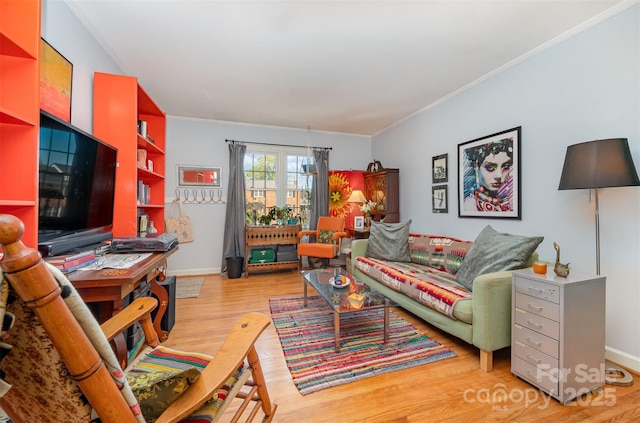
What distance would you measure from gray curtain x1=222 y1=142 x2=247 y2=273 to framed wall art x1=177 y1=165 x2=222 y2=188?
0.75 ft

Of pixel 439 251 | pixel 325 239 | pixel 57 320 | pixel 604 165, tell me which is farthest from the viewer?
pixel 325 239

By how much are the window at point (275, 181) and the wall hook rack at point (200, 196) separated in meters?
0.47

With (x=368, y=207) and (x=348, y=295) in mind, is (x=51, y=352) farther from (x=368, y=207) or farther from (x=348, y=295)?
(x=368, y=207)

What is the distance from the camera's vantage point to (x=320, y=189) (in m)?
4.94

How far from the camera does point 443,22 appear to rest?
82.4 inches

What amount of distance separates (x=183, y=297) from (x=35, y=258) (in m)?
→ 3.15

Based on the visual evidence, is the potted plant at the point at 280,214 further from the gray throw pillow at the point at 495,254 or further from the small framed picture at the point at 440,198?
the gray throw pillow at the point at 495,254

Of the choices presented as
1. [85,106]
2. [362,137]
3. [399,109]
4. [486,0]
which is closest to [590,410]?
[486,0]

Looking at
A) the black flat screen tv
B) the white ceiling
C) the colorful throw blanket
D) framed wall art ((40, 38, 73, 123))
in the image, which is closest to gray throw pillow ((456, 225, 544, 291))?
the colorful throw blanket

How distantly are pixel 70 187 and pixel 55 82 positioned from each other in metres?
0.83

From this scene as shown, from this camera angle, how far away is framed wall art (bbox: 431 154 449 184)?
3.48 m

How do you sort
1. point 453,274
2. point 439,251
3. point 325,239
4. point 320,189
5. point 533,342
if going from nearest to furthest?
point 533,342 → point 453,274 → point 439,251 → point 325,239 → point 320,189

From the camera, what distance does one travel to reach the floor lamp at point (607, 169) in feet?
5.57

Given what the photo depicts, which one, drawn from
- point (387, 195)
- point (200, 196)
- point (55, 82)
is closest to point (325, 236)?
point (387, 195)
